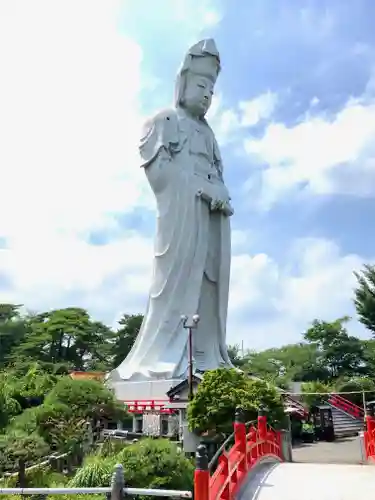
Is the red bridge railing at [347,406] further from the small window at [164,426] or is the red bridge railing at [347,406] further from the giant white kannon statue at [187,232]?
the small window at [164,426]

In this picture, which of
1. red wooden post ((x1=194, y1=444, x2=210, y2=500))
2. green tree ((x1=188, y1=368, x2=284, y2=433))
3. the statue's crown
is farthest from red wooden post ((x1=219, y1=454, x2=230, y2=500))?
the statue's crown

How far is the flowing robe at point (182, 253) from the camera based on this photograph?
16641mm

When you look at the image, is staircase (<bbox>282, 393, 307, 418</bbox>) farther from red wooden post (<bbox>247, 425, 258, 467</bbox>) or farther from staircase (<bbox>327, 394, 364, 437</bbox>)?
red wooden post (<bbox>247, 425, 258, 467</bbox>)

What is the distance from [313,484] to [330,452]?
7453 millimetres

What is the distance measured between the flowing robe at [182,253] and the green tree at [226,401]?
19.3ft

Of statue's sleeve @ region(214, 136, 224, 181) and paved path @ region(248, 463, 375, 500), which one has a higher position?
statue's sleeve @ region(214, 136, 224, 181)

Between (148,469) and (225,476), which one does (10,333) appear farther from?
(225,476)

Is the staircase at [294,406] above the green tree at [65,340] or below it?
below

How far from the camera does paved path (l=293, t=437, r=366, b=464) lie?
10.4 metres

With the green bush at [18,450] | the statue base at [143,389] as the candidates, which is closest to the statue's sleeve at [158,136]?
the statue base at [143,389]

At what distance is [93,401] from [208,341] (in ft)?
23.4

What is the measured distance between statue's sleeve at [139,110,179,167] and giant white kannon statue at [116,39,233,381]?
32 millimetres

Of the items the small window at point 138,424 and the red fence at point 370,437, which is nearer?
the red fence at point 370,437

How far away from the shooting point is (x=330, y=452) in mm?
12016
